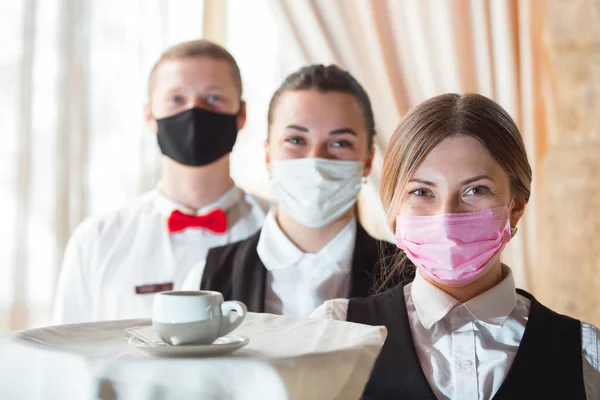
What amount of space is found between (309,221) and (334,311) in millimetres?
456

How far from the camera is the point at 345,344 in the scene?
0.85 m

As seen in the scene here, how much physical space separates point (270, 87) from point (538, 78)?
104cm

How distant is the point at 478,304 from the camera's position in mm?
1343

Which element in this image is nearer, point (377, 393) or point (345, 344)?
point (345, 344)

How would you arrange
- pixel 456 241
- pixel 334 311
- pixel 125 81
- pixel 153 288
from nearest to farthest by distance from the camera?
pixel 456 241, pixel 334 311, pixel 153 288, pixel 125 81

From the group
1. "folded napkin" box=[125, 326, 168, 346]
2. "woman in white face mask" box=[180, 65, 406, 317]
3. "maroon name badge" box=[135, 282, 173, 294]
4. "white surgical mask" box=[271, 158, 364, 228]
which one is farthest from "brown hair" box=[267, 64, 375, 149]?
"folded napkin" box=[125, 326, 168, 346]

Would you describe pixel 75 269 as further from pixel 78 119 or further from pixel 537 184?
pixel 537 184

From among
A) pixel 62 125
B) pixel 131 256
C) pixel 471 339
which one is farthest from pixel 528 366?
pixel 62 125

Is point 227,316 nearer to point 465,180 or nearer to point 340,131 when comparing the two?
point 465,180

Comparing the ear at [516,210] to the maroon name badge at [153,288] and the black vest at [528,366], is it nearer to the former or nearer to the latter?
the black vest at [528,366]

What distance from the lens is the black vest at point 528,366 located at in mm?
1272

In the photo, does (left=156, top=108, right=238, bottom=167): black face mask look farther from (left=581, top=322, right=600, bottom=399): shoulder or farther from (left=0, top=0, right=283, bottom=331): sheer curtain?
(left=581, top=322, right=600, bottom=399): shoulder

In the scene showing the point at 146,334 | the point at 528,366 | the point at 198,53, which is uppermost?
the point at 198,53

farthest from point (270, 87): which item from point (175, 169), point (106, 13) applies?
point (175, 169)
